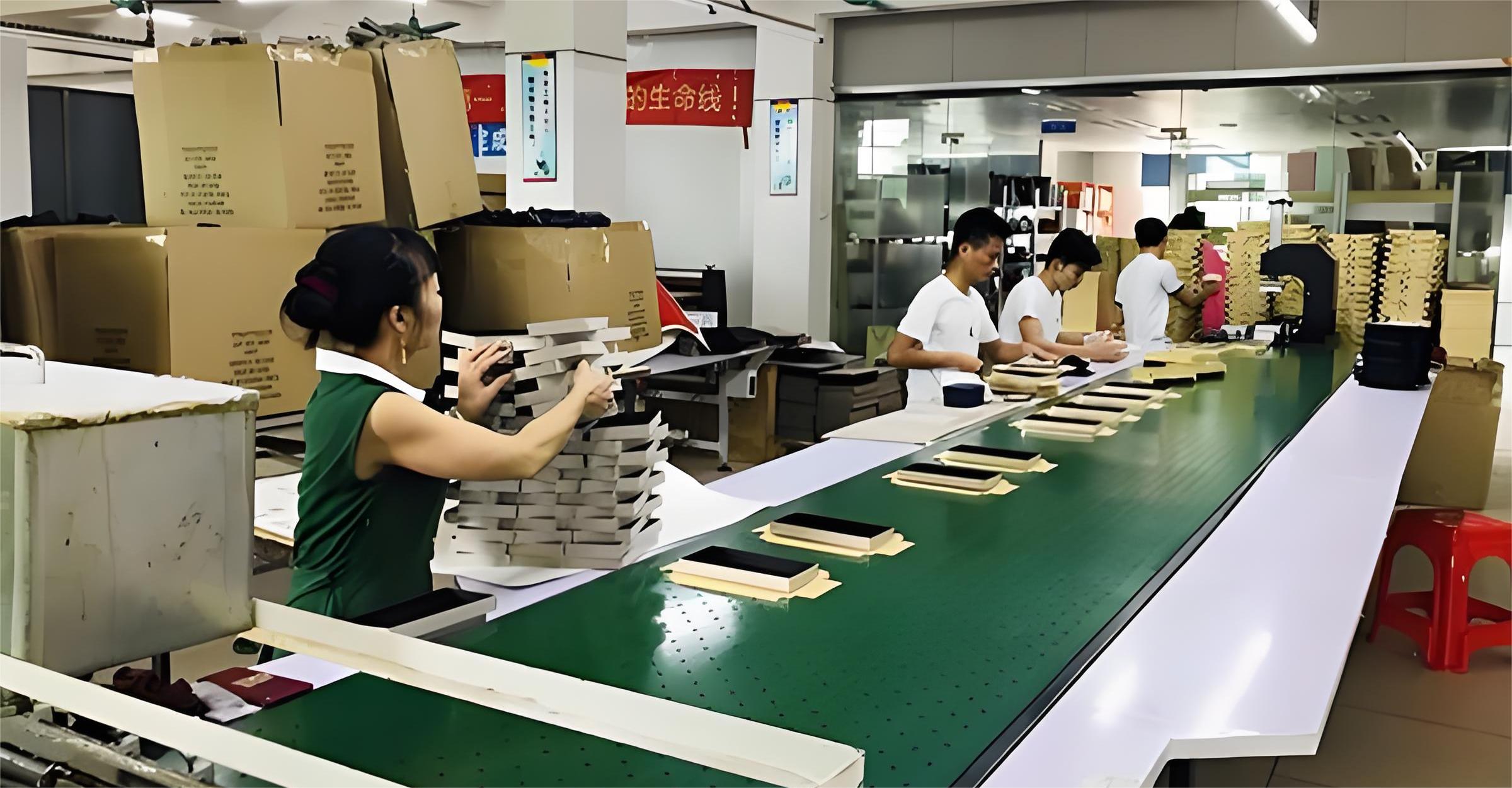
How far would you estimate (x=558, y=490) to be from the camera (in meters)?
2.47

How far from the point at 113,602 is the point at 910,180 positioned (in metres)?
9.26

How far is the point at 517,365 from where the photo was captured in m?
2.56

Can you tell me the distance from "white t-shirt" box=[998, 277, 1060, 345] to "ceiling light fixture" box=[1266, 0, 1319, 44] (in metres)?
1.84

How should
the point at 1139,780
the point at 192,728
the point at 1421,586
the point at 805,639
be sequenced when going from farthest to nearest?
1. the point at 1421,586
2. the point at 805,639
3. the point at 1139,780
4. the point at 192,728

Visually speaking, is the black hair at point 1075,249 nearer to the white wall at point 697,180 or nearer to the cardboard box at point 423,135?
the cardboard box at point 423,135

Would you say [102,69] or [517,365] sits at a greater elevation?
[102,69]

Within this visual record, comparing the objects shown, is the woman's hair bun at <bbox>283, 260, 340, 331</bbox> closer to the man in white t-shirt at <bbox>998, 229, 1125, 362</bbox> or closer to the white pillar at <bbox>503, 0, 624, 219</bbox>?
the man in white t-shirt at <bbox>998, 229, 1125, 362</bbox>

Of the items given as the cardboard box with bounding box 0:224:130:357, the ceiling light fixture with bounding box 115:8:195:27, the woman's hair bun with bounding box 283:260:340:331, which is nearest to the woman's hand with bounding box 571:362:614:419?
the woman's hair bun with bounding box 283:260:340:331

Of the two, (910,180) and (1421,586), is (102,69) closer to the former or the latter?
(910,180)

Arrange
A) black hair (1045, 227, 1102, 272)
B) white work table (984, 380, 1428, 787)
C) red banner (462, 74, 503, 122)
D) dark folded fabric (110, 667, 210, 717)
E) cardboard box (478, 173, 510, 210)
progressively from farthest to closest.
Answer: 1. red banner (462, 74, 503, 122)
2. cardboard box (478, 173, 510, 210)
3. black hair (1045, 227, 1102, 272)
4. white work table (984, 380, 1428, 787)
5. dark folded fabric (110, 667, 210, 717)

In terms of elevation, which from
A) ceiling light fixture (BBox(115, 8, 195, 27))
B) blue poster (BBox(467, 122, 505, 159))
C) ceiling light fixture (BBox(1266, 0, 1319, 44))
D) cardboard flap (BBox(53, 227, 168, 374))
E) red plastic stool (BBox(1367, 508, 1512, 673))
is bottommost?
red plastic stool (BBox(1367, 508, 1512, 673))

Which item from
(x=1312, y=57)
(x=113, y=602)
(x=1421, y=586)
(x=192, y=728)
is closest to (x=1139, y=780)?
(x=192, y=728)

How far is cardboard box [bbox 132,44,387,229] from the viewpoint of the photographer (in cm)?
267

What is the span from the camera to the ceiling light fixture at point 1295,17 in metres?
6.05
